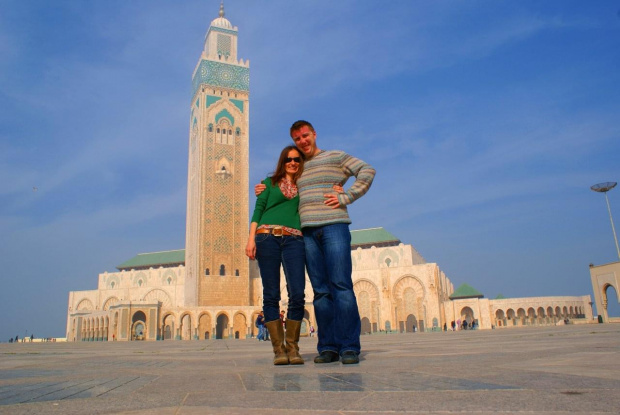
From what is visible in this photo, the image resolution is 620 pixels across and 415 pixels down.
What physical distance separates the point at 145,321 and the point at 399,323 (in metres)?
17.8

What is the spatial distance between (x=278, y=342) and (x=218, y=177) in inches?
1353

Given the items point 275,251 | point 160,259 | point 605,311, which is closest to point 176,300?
point 160,259

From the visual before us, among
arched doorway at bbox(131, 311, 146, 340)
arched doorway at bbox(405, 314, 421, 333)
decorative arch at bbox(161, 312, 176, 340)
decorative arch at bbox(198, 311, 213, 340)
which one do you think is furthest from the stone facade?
arched doorway at bbox(131, 311, 146, 340)

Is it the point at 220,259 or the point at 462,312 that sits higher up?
the point at 220,259

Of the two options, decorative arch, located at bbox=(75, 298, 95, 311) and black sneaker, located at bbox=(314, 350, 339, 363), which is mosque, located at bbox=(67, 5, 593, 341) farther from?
black sneaker, located at bbox=(314, 350, 339, 363)

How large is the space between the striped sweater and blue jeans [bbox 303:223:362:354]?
8 cm

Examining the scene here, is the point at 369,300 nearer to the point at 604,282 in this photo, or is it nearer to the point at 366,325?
the point at 366,325

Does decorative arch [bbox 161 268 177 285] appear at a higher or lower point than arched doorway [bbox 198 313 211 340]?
higher

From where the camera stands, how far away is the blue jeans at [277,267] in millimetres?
3281

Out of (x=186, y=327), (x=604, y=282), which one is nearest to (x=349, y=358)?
(x=604, y=282)

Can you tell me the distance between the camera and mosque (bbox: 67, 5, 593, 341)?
33.0 metres

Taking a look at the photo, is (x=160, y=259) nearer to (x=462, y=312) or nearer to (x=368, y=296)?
(x=368, y=296)

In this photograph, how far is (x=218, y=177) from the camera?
36562 millimetres

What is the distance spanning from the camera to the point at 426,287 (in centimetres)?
3356
